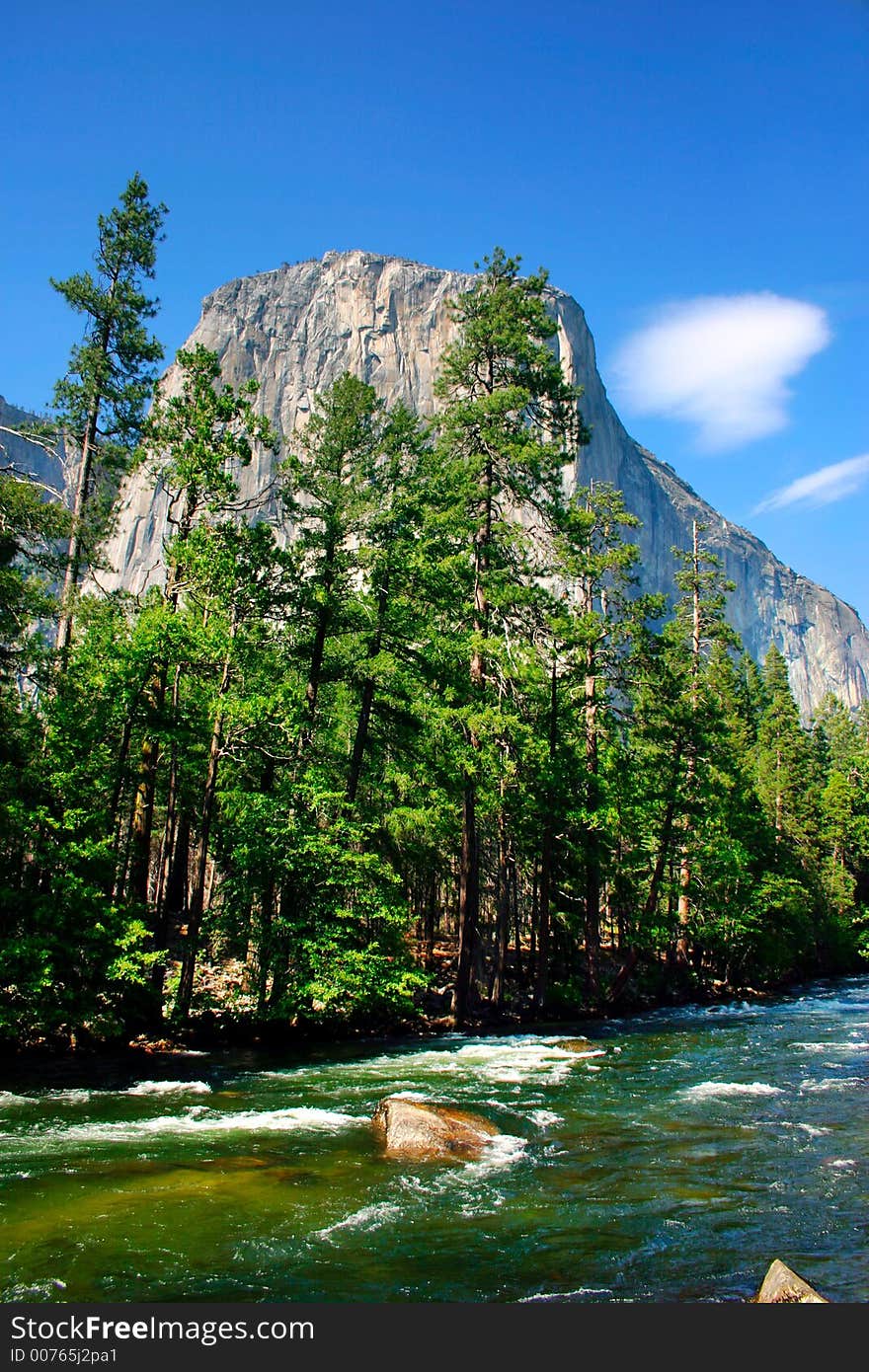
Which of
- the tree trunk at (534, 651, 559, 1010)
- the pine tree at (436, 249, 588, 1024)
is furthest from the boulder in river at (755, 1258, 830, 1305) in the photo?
the tree trunk at (534, 651, 559, 1010)

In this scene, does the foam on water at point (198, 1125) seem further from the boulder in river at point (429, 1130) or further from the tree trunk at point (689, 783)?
the tree trunk at point (689, 783)

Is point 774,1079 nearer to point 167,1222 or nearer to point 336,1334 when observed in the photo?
point 167,1222

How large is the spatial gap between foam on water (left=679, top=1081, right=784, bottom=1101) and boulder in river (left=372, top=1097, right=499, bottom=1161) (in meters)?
3.98

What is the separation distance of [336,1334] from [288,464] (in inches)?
688

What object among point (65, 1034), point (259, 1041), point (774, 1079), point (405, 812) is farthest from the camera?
point (405, 812)

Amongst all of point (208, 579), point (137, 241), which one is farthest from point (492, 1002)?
point (137, 241)

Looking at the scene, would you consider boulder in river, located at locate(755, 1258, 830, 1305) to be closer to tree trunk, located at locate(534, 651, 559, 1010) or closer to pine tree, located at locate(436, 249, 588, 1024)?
pine tree, located at locate(436, 249, 588, 1024)

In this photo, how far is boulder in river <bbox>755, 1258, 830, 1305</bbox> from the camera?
5.41 m

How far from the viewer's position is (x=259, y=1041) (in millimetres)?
17453

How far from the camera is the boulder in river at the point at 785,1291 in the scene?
17.8ft

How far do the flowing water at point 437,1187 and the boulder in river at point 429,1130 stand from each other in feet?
0.74

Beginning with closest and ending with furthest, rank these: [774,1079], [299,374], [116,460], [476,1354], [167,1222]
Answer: [476,1354], [167,1222], [774,1079], [116,460], [299,374]

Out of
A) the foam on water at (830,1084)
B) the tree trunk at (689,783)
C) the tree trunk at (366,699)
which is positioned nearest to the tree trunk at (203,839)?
the tree trunk at (366,699)

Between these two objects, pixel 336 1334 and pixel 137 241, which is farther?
pixel 137 241
